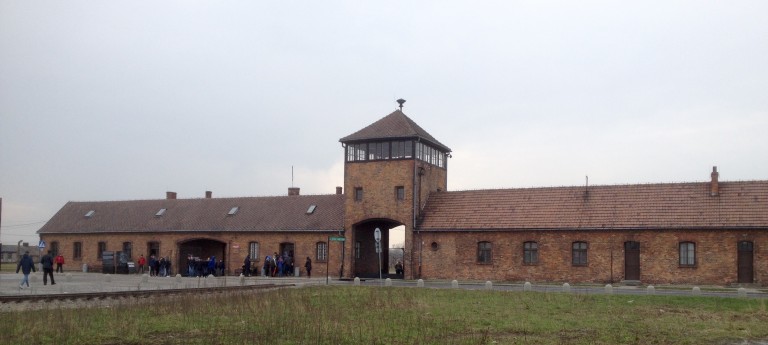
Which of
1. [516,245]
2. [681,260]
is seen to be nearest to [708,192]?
[681,260]

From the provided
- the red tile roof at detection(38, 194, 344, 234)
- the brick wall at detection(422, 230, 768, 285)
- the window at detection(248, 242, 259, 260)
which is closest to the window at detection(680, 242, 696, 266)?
the brick wall at detection(422, 230, 768, 285)

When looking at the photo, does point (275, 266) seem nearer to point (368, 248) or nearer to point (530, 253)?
point (368, 248)

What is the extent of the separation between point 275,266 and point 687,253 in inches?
900

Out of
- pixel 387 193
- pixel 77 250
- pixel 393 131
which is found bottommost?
pixel 77 250

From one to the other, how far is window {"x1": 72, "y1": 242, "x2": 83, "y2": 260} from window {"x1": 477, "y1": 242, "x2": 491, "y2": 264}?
30333 millimetres

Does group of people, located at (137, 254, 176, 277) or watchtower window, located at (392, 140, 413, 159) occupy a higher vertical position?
watchtower window, located at (392, 140, 413, 159)

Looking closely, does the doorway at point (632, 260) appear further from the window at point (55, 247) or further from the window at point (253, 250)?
the window at point (55, 247)

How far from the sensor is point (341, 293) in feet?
91.0

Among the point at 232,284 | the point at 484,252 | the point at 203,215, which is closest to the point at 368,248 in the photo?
the point at 484,252

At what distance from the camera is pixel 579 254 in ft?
125

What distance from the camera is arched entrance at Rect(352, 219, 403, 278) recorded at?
44.9m

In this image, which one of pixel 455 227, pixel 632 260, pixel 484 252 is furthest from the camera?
pixel 455 227

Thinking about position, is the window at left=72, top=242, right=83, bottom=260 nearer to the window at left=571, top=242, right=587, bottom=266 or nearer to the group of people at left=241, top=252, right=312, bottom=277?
the group of people at left=241, top=252, right=312, bottom=277

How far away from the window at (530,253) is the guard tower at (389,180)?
5900 millimetres
